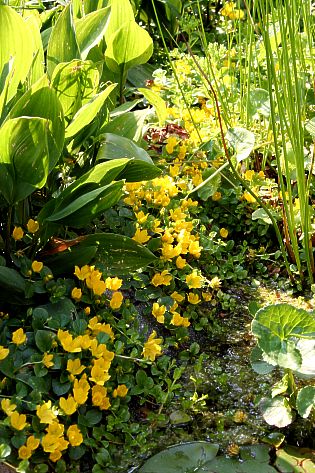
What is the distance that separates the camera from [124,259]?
2.38 m

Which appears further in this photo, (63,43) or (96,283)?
(63,43)

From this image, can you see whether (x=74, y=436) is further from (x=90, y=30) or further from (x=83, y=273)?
(x=90, y=30)

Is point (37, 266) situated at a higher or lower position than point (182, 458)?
higher

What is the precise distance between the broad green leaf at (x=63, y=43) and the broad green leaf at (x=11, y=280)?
673 mm

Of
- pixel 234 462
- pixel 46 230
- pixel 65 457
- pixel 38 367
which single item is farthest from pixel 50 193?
pixel 234 462

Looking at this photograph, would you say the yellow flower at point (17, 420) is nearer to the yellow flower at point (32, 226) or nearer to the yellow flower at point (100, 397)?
the yellow flower at point (100, 397)

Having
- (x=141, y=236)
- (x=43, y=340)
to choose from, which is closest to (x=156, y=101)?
(x=141, y=236)

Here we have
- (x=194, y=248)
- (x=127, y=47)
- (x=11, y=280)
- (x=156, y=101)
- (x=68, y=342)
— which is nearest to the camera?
(x=68, y=342)

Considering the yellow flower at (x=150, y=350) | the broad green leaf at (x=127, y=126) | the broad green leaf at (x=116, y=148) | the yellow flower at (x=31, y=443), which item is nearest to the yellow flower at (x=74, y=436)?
the yellow flower at (x=31, y=443)

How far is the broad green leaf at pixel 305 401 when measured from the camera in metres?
1.91

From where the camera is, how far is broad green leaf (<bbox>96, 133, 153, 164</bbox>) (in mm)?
2438

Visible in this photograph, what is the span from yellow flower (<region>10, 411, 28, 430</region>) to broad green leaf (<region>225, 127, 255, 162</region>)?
52.0 inches

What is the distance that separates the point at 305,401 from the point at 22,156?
1.01 m

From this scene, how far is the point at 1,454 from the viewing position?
1635 millimetres
